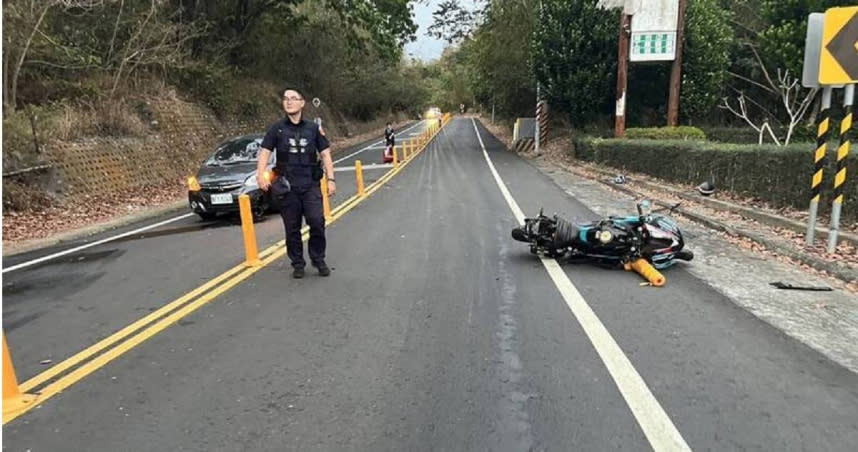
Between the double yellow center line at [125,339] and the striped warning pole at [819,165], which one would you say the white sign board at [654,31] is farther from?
the double yellow center line at [125,339]

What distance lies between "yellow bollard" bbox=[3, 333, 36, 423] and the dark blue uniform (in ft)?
10.3

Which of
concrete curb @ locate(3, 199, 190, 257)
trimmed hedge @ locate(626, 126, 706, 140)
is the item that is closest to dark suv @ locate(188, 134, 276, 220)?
concrete curb @ locate(3, 199, 190, 257)

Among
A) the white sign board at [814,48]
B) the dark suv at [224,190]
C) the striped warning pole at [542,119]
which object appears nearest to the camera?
the white sign board at [814,48]

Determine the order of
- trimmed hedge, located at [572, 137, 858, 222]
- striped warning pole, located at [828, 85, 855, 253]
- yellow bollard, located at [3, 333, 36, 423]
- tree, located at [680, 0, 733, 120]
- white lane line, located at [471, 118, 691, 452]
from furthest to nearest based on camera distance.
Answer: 1. tree, located at [680, 0, 733, 120]
2. trimmed hedge, located at [572, 137, 858, 222]
3. striped warning pole, located at [828, 85, 855, 253]
4. yellow bollard, located at [3, 333, 36, 423]
5. white lane line, located at [471, 118, 691, 452]

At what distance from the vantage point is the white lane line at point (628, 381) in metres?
3.31

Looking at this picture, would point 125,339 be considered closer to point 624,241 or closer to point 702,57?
point 624,241

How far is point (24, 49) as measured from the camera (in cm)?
1371

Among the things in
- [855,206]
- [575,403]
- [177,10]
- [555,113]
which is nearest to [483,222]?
[855,206]

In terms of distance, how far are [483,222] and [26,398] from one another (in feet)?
23.6

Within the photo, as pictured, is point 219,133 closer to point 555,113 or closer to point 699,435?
point 555,113

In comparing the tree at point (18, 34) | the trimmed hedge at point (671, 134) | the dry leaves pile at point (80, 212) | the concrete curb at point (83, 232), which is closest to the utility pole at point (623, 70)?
the trimmed hedge at point (671, 134)

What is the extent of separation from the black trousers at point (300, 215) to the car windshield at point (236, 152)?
595 cm

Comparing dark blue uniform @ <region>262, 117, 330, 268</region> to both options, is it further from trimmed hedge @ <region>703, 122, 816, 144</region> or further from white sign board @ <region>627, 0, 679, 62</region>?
trimmed hedge @ <region>703, 122, 816, 144</region>

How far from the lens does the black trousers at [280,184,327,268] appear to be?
6.67 metres
